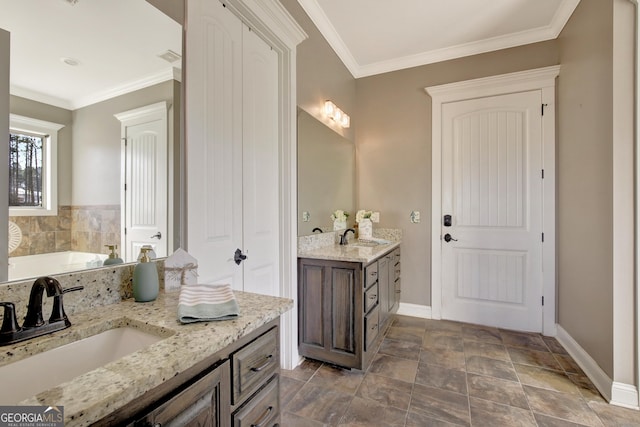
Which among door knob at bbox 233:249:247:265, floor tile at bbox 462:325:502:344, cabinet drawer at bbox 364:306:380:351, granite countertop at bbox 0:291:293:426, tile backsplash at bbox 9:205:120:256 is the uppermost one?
tile backsplash at bbox 9:205:120:256

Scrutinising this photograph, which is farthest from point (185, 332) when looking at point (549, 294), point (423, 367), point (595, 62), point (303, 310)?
point (549, 294)

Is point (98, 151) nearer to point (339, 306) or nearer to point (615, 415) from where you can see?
point (339, 306)

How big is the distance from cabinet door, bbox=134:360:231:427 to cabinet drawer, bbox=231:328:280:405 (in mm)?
36

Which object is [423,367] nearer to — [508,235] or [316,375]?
[316,375]

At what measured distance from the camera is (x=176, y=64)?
4.33 feet

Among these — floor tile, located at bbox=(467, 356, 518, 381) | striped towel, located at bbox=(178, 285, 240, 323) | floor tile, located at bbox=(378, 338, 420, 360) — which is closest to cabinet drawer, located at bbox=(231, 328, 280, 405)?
striped towel, located at bbox=(178, 285, 240, 323)

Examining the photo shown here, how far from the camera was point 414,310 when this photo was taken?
3252 millimetres

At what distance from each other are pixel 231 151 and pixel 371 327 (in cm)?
162

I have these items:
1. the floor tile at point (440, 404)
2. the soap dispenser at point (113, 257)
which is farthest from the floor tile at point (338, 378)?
the soap dispenser at point (113, 257)

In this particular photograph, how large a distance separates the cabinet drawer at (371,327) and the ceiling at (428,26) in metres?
2.50

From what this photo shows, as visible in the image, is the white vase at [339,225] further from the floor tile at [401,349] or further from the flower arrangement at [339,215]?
the floor tile at [401,349]

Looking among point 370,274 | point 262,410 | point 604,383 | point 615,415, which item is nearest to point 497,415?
point 615,415

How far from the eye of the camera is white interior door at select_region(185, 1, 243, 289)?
141 centimetres

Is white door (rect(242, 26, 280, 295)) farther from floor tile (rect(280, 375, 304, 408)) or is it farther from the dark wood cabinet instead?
the dark wood cabinet
